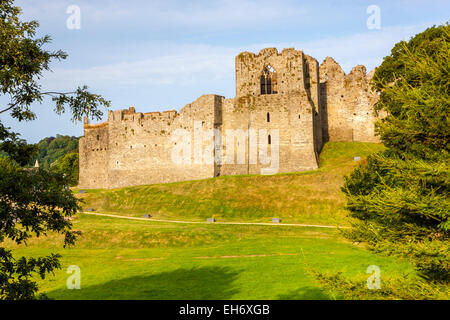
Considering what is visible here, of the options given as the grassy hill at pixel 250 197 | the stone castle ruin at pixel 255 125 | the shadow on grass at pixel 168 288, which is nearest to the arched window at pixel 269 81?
the stone castle ruin at pixel 255 125

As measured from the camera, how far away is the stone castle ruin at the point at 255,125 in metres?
58.8

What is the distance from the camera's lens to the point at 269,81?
63.1 meters

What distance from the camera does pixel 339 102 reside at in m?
65.9

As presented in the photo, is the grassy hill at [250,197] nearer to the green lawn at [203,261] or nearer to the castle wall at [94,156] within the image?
the green lawn at [203,261]

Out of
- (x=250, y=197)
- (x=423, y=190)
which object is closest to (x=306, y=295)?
(x=423, y=190)

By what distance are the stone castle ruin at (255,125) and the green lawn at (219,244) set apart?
4.27 metres

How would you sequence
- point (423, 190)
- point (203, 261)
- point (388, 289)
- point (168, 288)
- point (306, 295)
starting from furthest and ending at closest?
point (203, 261)
point (168, 288)
point (306, 295)
point (423, 190)
point (388, 289)

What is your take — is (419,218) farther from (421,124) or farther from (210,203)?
(210,203)

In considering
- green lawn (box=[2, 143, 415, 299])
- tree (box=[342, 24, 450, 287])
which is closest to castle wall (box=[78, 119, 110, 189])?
green lawn (box=[2, 143, 415, 299])

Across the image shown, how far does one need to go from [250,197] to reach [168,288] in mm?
30201

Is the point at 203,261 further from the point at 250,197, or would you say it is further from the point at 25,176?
the point at 250,197

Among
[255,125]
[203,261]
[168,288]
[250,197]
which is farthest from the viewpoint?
[255,125]

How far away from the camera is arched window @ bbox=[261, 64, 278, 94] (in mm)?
62781
